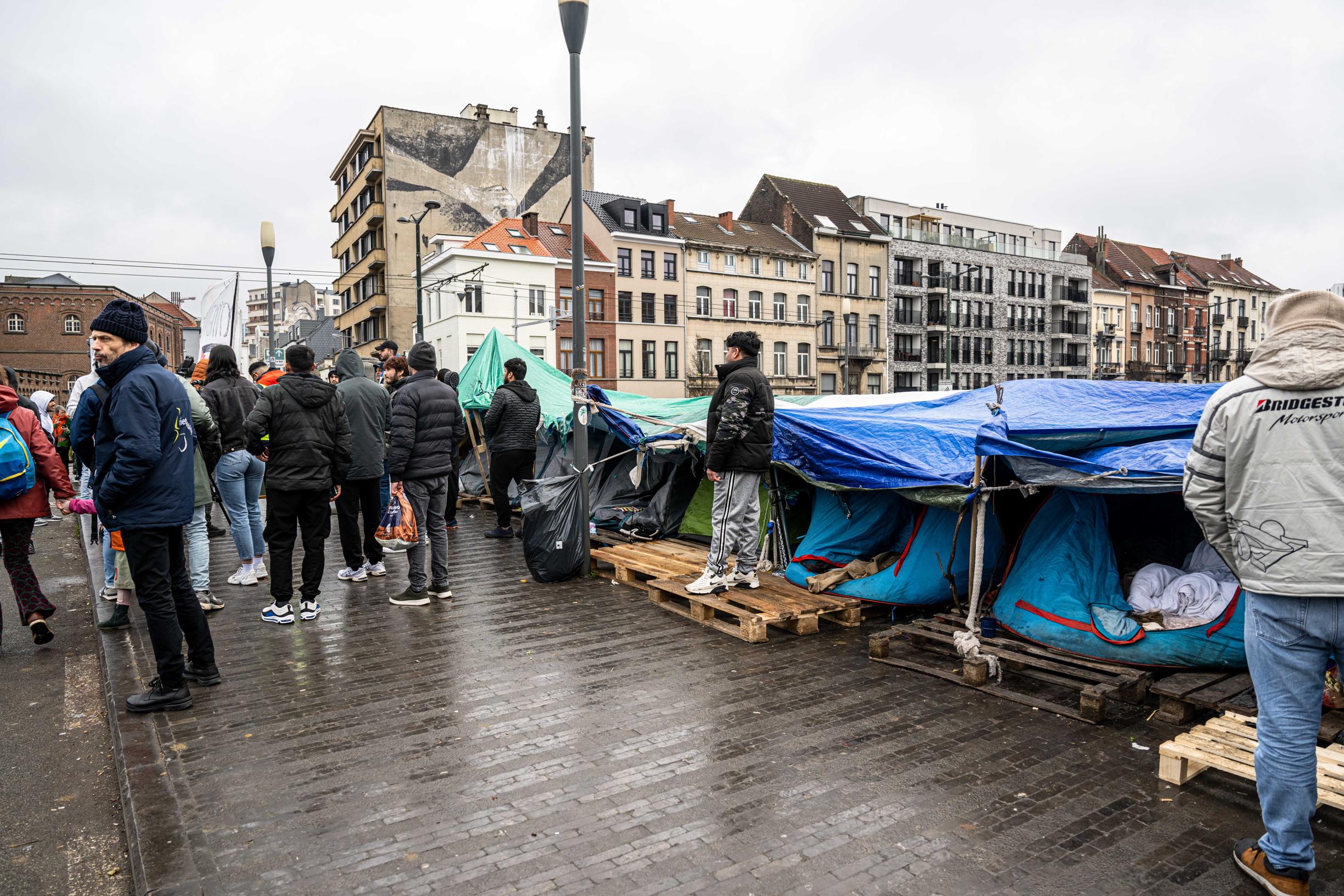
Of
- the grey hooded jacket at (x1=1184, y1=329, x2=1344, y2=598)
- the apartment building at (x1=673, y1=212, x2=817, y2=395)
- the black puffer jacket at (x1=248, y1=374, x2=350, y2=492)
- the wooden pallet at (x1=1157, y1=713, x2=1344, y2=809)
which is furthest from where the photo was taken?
the apartment building at (x1=673, y1=212, x2=817, y2=395)

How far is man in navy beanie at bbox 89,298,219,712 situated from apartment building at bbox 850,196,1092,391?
52942mm

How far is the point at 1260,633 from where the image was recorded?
2904 mm

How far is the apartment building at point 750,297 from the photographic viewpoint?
48.4 meters

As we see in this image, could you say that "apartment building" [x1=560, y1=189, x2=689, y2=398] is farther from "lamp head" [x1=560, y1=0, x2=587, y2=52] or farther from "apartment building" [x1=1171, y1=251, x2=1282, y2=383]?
"apartment building" [x1=1171, y1=251, x2=1282, y2=383]

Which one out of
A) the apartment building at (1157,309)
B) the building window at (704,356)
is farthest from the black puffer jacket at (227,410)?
the apartment building at (1157,309)

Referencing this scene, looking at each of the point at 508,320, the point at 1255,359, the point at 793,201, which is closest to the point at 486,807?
the point at 1255,359

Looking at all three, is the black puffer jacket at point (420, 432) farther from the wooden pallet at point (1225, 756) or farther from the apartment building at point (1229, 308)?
the apartment building at point (1229, 308)

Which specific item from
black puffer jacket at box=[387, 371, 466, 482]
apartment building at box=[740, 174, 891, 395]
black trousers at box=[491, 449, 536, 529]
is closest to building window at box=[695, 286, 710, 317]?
apartment building at box=[740, 174, 891, 395]

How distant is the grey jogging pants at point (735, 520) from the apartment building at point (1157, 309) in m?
68.5

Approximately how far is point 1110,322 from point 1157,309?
516 cm

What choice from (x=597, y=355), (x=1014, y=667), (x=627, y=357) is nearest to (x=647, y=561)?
(x=1014, y=667)

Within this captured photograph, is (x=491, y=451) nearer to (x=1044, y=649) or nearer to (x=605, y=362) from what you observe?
(x=1044, y=649)

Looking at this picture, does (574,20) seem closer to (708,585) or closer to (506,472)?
(506,472)

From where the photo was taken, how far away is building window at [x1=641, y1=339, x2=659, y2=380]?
47312mm
